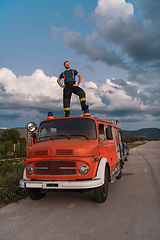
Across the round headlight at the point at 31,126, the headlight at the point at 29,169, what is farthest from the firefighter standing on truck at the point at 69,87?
the headlight at the point at 29,169

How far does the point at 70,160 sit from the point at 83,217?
1197mm

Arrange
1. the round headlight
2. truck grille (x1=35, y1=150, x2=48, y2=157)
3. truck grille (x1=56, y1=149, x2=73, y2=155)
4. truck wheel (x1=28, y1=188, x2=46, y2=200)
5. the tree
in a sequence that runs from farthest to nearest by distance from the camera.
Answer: the tree
the round headlight
truck wheel (x1=28, y1=188, x2=46, y2=200)
truck grille (x1=35, y1=150, x2=48, y2=157)
truck grille (x1=56, y1=149, x2=73, y2=155)

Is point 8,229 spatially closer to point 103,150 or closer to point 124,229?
point 124,229

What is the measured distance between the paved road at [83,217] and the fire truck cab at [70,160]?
1.50ft

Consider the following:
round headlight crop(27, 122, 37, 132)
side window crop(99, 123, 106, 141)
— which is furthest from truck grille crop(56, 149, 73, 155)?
round headlight crop(27, 122, 37, 132)

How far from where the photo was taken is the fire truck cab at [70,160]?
5223 mm

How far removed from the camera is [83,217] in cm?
481

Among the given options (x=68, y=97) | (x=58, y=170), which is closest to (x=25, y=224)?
(x=58, y=170)

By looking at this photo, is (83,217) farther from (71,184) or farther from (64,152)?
(64,152)

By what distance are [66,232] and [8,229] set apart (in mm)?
1084

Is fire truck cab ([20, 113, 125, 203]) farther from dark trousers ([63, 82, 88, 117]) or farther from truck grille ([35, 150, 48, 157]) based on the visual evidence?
dark trousers ([63, 82, 88, 117])

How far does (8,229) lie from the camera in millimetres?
4273

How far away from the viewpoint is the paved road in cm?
394

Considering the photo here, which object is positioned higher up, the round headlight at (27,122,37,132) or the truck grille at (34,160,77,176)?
the round headlight at (27,122,37,132)
